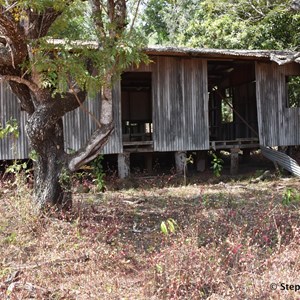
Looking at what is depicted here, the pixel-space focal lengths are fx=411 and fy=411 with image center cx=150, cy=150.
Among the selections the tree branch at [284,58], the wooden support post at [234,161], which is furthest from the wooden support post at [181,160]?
the tree branch at [284,58]

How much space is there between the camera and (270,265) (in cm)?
457

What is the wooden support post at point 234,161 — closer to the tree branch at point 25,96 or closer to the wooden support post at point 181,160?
the wooden support post at point 181,160

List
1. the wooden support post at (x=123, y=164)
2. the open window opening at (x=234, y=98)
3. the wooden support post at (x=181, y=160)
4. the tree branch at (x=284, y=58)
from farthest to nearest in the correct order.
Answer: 1. the open window opening at (x=234, y=98)
2. the wooden support post at (x=181, y=160)
3. the wooden support post at (x=123, y=164)
4. the tree branch at (x=284, y=58)

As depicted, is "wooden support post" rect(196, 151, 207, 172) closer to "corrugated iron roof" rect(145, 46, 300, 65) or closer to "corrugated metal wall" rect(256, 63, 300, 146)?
"corrugated metal wall" rect(256, 63, 300, 146)

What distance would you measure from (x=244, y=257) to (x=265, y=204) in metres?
3.84

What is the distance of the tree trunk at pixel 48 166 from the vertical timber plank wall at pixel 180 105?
575cm

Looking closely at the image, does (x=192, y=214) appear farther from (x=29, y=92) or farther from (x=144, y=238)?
(x=29, y=92)

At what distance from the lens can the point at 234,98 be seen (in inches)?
679

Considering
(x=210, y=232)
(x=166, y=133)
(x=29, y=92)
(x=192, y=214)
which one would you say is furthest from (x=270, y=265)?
(x=166, y=133)

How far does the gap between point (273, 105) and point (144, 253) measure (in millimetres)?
9608

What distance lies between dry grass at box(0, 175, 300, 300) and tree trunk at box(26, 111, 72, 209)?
0.96 ft

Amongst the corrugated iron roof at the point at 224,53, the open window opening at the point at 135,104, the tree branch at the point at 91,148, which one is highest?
the corrugated iron roof at the point at 224,53

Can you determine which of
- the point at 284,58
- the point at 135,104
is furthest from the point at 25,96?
the point at 135,104

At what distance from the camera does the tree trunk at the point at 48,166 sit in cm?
666
